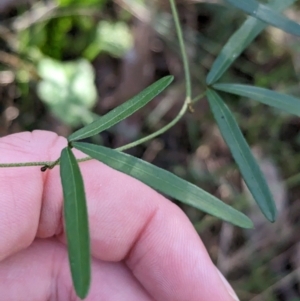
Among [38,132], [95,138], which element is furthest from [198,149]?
[38,132]

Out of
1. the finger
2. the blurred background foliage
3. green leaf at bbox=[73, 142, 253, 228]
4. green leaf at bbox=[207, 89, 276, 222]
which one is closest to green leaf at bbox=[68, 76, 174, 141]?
green leaf at bbox=[73, 142, 253, 228]

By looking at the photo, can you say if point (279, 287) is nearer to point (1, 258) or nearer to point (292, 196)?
point (292, 196)

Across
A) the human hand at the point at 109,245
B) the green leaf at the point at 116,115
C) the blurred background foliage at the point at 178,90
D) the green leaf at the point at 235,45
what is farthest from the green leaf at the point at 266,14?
the blurred background foliage at the point at 178,90

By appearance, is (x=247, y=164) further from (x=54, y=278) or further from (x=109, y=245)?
(x=54, y=278)

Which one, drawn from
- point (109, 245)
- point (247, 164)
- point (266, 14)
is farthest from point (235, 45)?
point (109, 245)

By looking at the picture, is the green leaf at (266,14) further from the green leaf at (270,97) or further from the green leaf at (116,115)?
the green leaf at (116,115)
